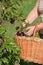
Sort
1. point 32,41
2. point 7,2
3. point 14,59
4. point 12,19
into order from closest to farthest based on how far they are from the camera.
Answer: point 32,41, point 14,59, point 12,19, point 7,2

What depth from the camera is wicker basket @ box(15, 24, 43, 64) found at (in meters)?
3.30

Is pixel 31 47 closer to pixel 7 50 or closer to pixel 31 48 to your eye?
pixel 31 48

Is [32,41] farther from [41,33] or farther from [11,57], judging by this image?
[41,33]

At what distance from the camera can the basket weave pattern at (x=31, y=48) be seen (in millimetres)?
3305

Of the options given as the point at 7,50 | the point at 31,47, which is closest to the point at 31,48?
the point at 31,47

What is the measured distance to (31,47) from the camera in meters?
3.33

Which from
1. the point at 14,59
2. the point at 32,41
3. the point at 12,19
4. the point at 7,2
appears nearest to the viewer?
the point at 32,41

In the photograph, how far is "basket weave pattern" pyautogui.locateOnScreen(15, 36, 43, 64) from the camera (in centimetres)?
330

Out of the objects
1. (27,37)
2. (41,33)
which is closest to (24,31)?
(27,37)

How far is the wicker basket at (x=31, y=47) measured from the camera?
3.30 m

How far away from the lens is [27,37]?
3311 millimetres

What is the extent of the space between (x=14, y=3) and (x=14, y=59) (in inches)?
33.5

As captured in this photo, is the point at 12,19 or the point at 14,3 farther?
the point at 14,3

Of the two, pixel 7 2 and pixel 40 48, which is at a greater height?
pixel 7 2
